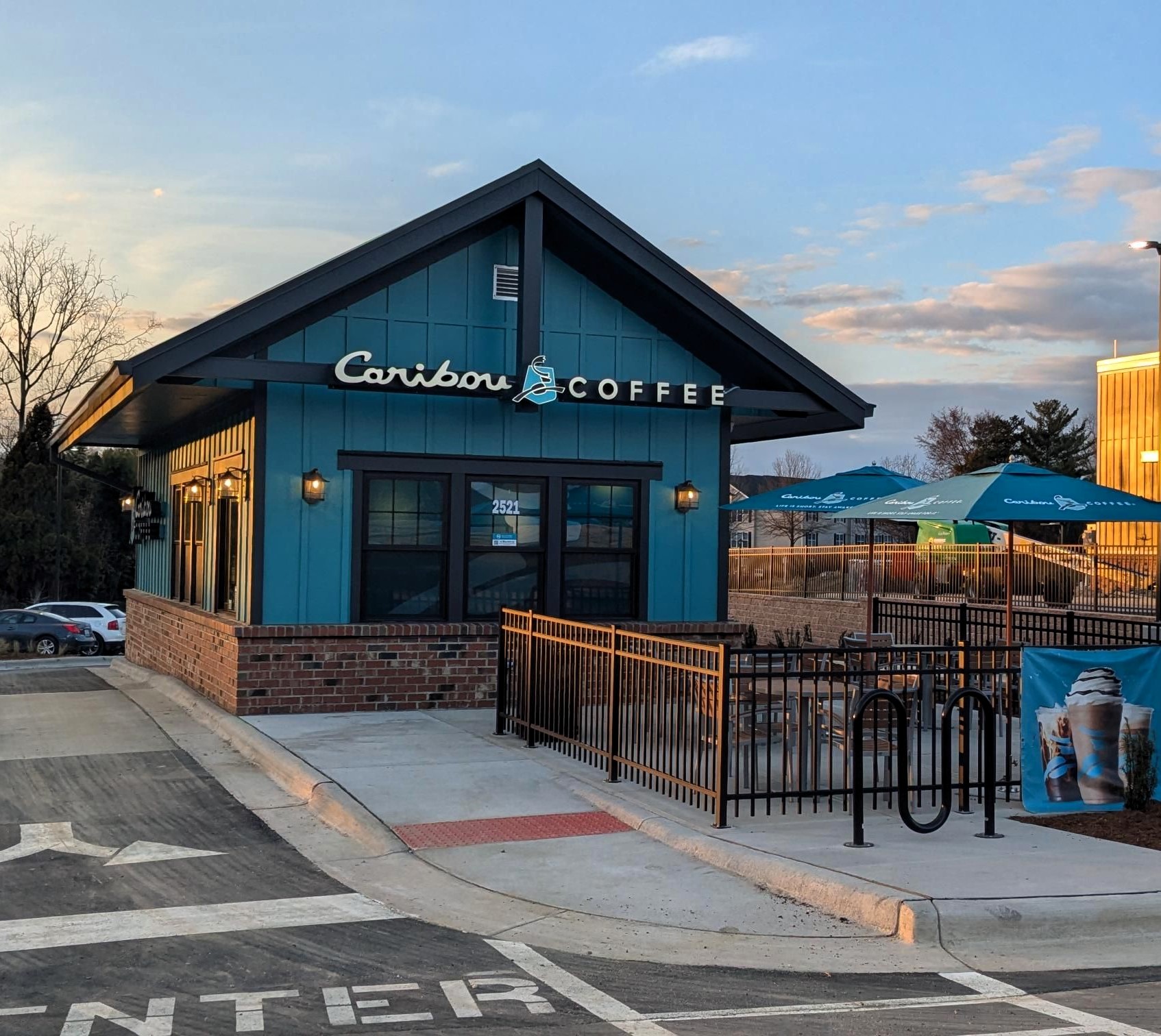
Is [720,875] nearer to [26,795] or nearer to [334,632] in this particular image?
[26,795]

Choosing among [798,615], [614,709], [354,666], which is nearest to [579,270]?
[354,666]

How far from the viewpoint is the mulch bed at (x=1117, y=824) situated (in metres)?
8.95

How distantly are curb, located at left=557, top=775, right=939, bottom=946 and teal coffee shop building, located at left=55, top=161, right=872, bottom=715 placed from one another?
616 centimetres

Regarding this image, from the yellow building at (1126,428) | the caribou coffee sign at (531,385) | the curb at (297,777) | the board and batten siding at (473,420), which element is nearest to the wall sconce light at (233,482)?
the board and batten siding at (473,420)

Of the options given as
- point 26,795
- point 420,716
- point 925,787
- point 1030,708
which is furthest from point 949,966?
point 420,716

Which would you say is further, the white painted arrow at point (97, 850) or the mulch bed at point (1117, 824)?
the mulch bed at point (1117, 824)

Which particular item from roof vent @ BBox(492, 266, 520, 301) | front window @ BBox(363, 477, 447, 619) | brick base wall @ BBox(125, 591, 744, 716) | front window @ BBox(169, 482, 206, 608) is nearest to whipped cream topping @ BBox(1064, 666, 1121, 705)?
brick base wall @ BBox(125, 591, 744, 716)

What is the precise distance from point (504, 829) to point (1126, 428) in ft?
145

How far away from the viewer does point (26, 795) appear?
35.4 ft

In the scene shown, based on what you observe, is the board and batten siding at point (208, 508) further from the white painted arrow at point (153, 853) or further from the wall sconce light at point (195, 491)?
the white painted arrow at point (153, 853)

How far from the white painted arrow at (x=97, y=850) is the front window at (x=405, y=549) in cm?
605

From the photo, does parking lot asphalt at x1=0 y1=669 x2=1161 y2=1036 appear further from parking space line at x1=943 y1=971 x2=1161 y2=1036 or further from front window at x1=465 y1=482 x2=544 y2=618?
front window at x1=465 y1=482 x2=544 y2=618

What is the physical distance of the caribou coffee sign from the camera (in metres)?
14.2

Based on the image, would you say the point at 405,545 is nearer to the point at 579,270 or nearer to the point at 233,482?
the point at 233,482
